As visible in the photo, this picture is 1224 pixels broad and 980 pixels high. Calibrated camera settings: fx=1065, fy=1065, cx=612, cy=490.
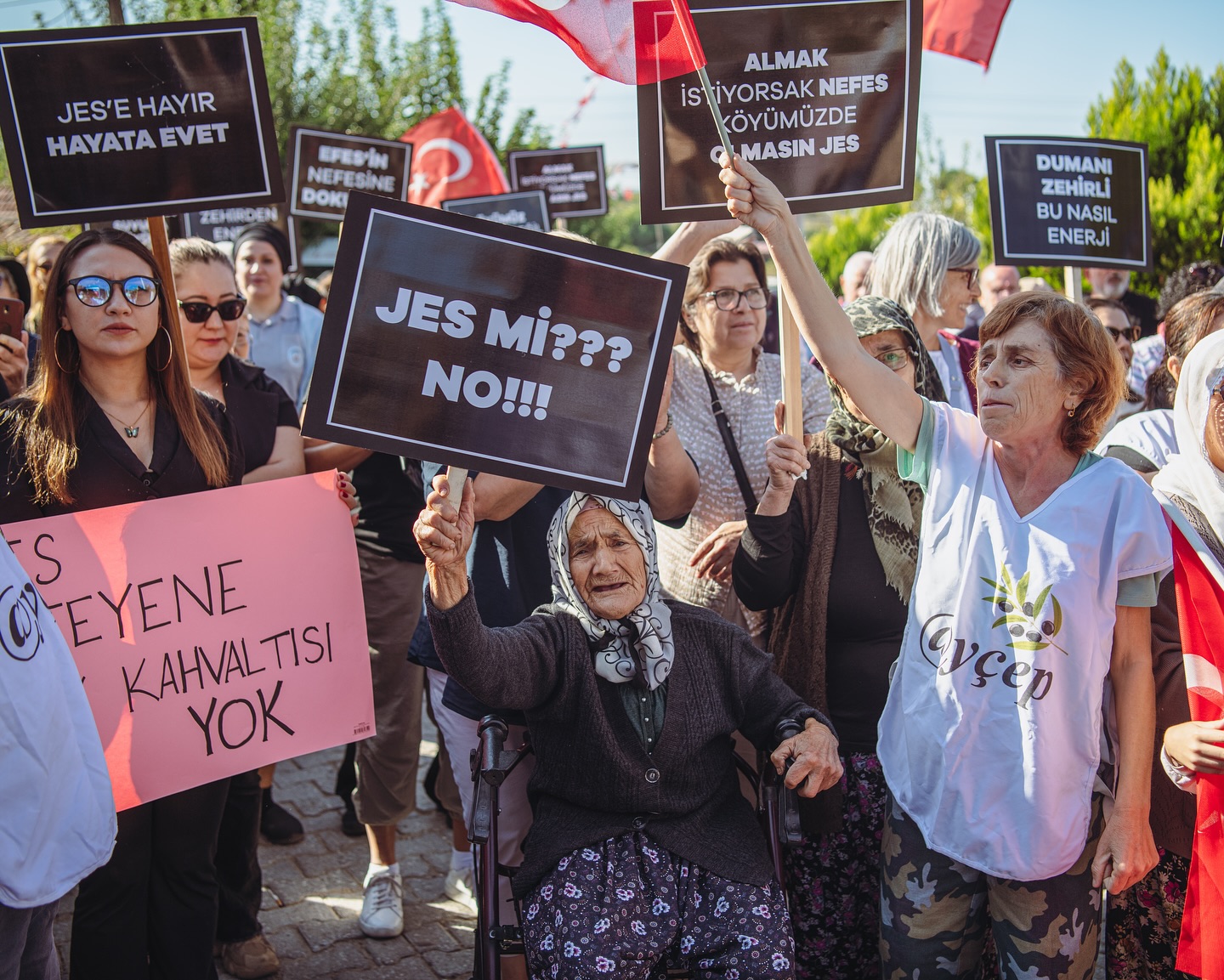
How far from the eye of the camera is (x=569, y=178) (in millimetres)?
10031

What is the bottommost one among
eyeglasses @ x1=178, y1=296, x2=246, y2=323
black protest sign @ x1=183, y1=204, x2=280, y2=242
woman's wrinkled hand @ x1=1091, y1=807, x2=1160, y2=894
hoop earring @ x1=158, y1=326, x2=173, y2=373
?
woman's wrinkled hand @ x1=1091, y1=807, x2=1160, y2=894

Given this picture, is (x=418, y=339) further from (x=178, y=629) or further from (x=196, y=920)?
(x=196, y=920)

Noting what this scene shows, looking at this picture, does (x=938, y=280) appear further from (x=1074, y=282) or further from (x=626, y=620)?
(x=626, y=620)

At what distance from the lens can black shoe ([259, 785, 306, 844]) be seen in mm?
4539

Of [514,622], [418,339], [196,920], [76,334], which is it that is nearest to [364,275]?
[418,339]

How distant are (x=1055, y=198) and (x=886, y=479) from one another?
2.65m

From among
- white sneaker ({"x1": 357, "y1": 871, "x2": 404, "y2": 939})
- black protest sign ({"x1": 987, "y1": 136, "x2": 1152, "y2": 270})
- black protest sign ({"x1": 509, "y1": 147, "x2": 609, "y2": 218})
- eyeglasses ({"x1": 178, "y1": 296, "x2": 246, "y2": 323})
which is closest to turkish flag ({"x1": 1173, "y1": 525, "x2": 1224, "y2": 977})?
white sneaker ({"x1": 357, "y1": 871, "x2": 404, "y2": 939})

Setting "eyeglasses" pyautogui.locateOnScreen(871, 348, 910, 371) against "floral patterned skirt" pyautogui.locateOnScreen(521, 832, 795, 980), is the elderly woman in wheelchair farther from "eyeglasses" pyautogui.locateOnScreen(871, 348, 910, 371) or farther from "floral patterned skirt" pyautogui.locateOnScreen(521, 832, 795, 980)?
"eyeglasses" pyautogui.locateOnScreen(871, 348, 910, 371)

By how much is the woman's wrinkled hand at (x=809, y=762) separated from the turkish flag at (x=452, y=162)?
7.45 m

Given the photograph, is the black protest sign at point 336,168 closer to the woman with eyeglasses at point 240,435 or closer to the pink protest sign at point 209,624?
the woman with eyeglasses at point 240,435

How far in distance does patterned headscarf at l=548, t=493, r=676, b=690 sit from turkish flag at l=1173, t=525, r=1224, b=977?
1251 mm

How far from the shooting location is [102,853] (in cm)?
224

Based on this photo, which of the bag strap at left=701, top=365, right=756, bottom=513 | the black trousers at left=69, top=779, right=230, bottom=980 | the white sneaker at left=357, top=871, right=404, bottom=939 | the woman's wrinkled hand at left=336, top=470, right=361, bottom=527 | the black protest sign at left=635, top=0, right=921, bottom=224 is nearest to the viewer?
the black trousers at left=69, top=779, right=230, bottom=980

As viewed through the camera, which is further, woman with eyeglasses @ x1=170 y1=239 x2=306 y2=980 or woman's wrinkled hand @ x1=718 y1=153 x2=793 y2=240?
woman with eyeglasses @ x1=170 y1=239 x2=306 y2=980
